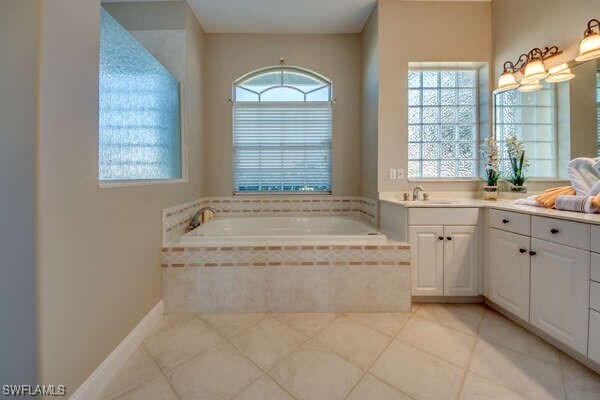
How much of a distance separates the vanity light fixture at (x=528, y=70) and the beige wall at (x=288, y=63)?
4.52 ft

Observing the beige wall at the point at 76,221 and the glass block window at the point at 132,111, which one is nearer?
the beige wall at the point at 76,221

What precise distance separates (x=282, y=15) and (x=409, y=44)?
130 cm

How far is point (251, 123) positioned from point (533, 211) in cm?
270

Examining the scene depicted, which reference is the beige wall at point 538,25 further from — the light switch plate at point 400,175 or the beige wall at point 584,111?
the light switch plate at point 400,175

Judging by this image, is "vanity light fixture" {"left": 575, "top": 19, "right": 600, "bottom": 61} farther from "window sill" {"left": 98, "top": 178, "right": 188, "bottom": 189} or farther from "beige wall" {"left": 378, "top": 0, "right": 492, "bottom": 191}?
"window sill" {"left": 98, "top": 178, "right": 188, "bottom": 189}

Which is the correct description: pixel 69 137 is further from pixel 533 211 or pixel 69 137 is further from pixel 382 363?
pixel 533 211

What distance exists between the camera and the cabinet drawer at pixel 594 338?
1.28 m

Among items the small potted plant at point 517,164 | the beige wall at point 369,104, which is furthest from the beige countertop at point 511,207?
the small potted plant at point 517,164

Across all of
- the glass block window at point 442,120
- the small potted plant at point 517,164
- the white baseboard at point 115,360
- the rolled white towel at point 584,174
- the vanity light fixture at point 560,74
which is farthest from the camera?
the glass block window at point 442,120

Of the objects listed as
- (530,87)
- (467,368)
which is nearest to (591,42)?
(530,87)

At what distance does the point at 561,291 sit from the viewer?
4.78ft

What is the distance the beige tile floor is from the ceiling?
9.20ft

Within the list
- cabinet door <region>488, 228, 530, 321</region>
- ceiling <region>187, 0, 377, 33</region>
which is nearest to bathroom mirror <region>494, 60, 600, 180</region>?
cabinet door <region>488, 228, 530, 321</region>

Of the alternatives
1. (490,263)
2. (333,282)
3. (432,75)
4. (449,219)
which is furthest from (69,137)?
(432,75)
